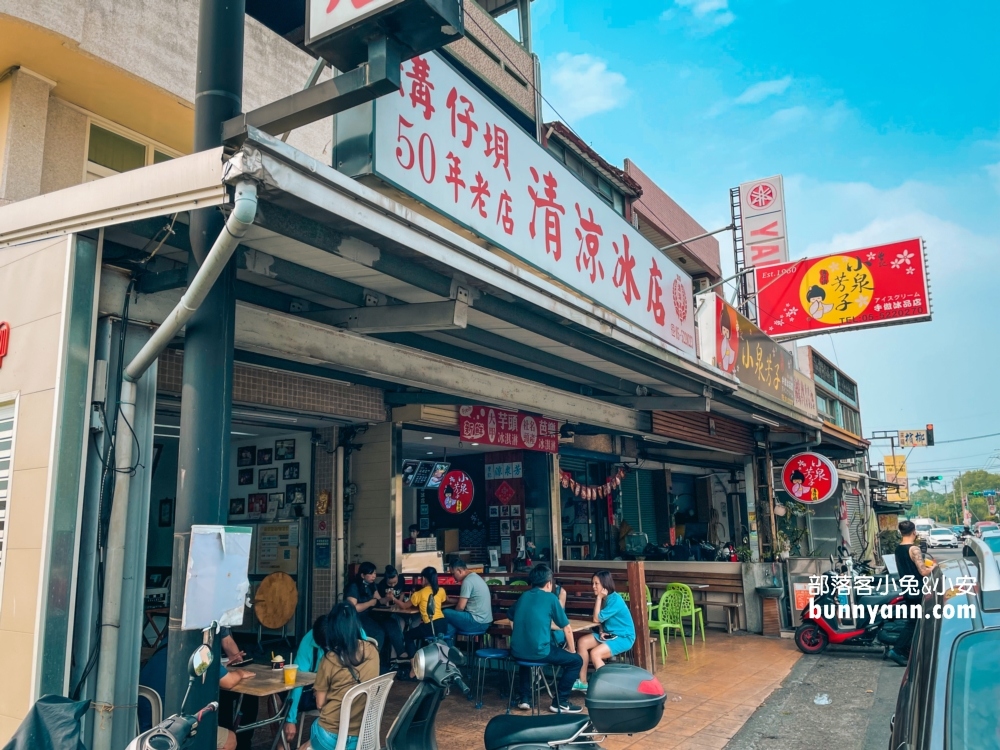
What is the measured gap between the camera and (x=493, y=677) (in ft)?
29.6

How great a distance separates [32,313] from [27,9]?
374 centimetres

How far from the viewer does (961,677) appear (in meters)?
2.21

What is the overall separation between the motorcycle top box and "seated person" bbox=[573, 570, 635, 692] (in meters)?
5.18

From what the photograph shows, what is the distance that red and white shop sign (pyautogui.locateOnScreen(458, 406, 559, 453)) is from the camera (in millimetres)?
10758

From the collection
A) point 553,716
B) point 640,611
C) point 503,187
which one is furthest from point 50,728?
point 640,611

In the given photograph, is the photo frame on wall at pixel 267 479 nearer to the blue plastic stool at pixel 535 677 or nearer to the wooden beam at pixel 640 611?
the blue plastic stool at pixel 535 677

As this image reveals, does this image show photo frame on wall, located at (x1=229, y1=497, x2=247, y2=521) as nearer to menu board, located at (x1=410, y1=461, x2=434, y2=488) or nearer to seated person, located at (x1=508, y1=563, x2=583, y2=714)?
menu board, located at (x1=410, y1=461, x2=434, y2=488)

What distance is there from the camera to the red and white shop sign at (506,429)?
Answer: 10.8 meters

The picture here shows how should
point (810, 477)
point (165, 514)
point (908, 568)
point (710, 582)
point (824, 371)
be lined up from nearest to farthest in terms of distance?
point (908, 568), point (165, 514), point (710, 582), point (810, 477), point (824, 371)

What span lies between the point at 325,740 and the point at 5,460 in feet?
8.47

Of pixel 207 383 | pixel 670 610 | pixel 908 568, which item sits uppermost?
pixel 207 383

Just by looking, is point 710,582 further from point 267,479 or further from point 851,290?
point 851,290

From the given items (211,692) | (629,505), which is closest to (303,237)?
(211,692)

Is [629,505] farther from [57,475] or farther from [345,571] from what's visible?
[57,475]
